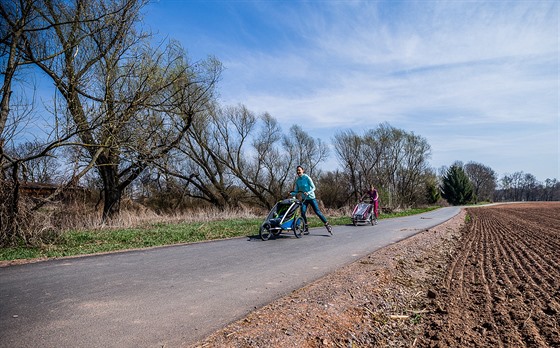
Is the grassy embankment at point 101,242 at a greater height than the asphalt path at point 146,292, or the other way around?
the grassy embankment at point 101,242

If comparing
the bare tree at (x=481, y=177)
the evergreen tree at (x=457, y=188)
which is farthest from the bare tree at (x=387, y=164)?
the bare tree at (x=481, y=177)

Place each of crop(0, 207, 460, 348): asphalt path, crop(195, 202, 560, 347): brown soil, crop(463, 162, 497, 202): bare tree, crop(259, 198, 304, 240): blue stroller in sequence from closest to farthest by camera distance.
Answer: crop(0, 207, 460, 348): asphalt path
crop(195, 202, 560, 347): brown soil
crop(259, 198, 304, 240): blue stroller
crop(463, 162, 497, 202): bare tree

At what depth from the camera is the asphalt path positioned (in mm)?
3338

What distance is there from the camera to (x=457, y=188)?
8794cm

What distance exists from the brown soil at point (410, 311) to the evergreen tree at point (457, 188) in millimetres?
89178

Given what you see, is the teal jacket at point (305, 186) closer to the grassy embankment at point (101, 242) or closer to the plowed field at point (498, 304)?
the grassy embankment at point (101, 242)

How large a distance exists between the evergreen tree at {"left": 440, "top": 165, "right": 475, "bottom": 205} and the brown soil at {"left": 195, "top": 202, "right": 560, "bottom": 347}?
8918cm

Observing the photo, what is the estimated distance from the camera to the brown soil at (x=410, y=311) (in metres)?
3.58

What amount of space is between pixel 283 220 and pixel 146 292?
234 inches

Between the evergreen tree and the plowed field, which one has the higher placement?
the evergreen tree

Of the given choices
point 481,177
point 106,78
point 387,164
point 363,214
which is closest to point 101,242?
point 106,78

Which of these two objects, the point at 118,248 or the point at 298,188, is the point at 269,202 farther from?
the point at 118,248

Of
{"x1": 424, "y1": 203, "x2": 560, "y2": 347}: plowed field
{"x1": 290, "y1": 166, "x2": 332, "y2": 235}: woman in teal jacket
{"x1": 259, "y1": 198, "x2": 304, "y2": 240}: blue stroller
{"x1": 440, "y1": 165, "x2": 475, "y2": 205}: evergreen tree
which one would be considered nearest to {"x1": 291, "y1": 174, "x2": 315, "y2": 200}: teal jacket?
{"x1": 290, "y1": 166, "x2": 332, "y2": 235}: woman in teal jacket

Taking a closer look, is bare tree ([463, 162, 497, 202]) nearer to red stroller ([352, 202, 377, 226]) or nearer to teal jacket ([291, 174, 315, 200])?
red stroller ([352, 202, 377, 226])
